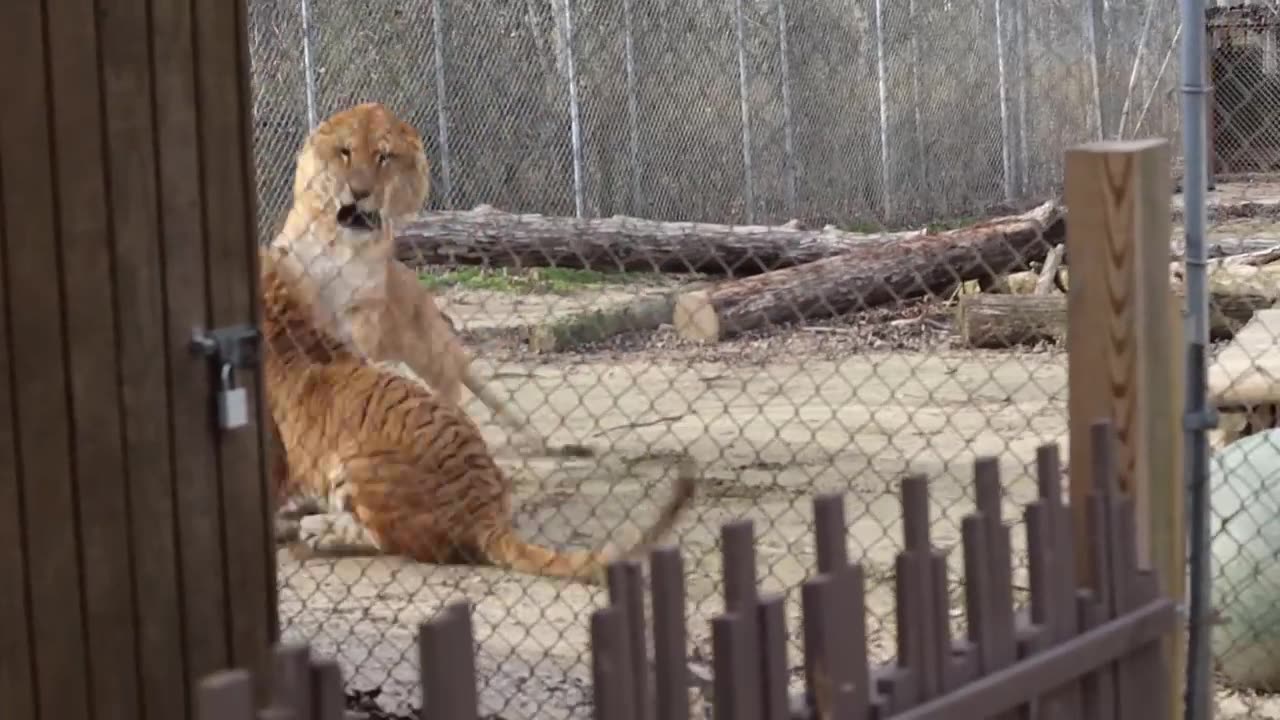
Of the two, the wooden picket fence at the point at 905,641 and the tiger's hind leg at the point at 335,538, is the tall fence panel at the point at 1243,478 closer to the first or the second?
the wooden picket fence at the point at 905,641

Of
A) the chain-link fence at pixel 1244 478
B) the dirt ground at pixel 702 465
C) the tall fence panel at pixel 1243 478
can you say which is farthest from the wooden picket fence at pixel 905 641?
the dirt ground at pixel 702 465

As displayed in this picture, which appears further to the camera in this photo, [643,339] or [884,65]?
[884,65]

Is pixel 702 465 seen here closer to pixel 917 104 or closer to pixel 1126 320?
pixel 1126 320

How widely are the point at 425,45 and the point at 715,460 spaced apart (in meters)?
7.13

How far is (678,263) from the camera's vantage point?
456 inches

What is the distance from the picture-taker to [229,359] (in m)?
3.30

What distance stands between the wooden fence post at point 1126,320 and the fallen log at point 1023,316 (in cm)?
706

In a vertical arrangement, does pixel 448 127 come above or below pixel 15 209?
above

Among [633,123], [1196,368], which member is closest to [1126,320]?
[1196,368]

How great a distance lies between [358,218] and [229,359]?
3.71m

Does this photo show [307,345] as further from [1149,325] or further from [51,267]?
[1149,325]

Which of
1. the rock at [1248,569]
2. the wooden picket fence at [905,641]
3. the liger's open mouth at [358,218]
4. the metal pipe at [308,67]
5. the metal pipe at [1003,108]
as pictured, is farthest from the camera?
the metal pipe at [1003,108]

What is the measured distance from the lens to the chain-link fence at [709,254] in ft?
19.2

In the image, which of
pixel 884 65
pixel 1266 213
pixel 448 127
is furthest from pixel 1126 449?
pixel 1266 213
